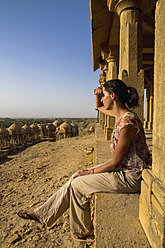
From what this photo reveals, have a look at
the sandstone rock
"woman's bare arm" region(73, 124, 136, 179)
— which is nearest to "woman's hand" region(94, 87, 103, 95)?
"woman's bare arm" region(73, 124, 136, 179)

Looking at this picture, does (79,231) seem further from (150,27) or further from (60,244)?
(150,27)

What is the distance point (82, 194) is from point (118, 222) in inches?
18.3

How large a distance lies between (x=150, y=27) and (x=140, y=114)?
326 centimetres

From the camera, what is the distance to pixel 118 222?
5.01 ft

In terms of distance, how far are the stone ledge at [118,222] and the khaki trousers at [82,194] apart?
4.1 inches

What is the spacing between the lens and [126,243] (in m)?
1.30

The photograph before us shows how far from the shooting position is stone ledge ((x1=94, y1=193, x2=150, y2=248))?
1314 mm

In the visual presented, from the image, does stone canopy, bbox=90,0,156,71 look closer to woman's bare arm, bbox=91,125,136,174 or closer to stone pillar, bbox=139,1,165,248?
stone pillar, bbox=139,1,165,248

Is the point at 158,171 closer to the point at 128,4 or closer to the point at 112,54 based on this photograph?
the point at 128,4

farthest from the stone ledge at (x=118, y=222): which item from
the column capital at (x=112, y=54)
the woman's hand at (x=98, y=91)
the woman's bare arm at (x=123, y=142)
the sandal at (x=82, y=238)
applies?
the column capital at (x=112, y=54)

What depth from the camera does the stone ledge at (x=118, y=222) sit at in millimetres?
1314

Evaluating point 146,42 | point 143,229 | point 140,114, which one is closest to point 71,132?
point 146,42

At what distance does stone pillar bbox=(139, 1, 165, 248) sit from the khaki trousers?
1.18 ft

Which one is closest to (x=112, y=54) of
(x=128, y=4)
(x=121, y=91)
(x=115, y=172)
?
(x=128, y=4)
